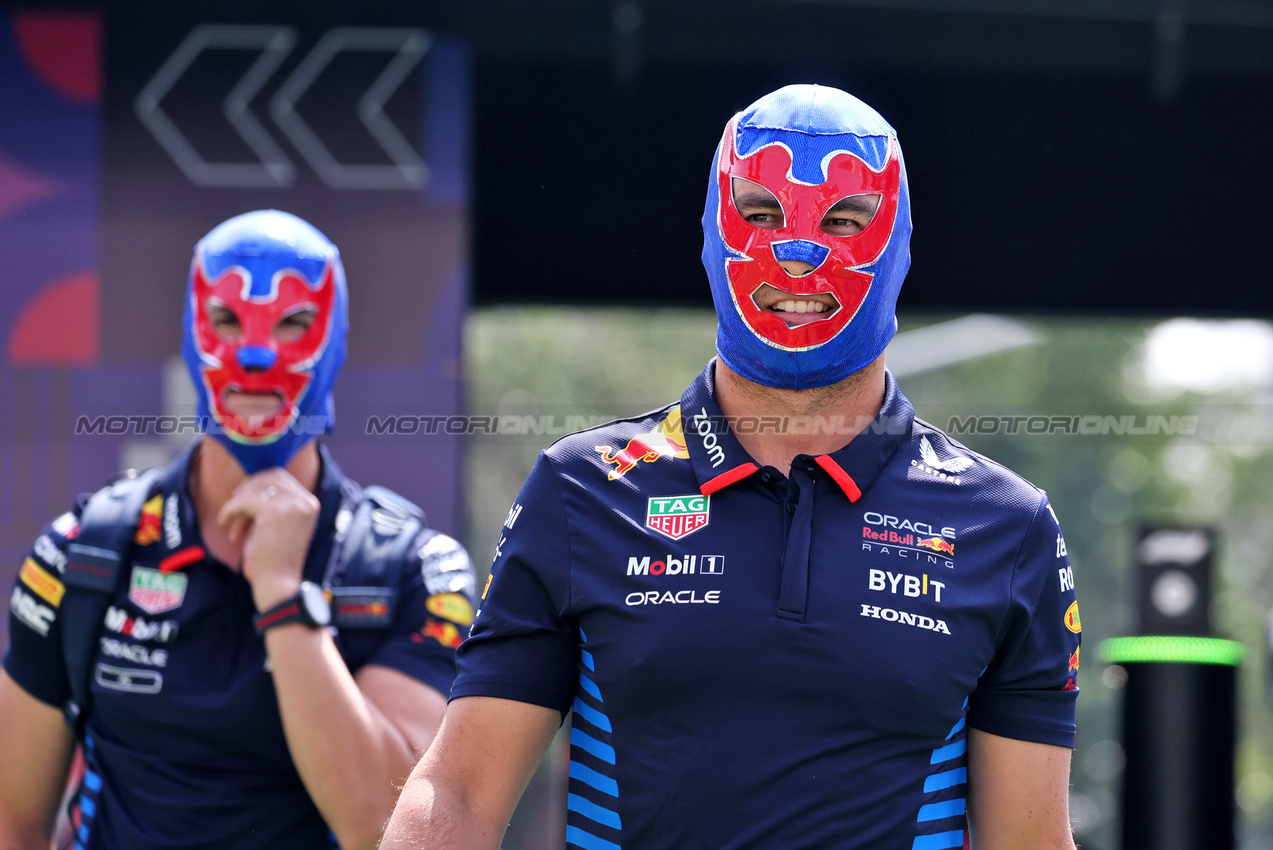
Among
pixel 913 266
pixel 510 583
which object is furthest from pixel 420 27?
pixel 510 583

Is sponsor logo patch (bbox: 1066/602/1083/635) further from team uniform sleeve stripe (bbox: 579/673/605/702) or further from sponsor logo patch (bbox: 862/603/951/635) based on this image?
team uniform sleeve stripe (bbox: 579/673/605/702)

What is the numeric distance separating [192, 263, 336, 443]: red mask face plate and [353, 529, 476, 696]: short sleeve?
545 millimetres

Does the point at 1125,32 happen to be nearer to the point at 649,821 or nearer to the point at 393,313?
the point at 393,313

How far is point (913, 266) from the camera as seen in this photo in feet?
24.1

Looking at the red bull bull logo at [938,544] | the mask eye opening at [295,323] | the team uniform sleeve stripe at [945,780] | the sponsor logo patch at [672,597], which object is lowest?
the team uniform sleeve stripe at [945,780]

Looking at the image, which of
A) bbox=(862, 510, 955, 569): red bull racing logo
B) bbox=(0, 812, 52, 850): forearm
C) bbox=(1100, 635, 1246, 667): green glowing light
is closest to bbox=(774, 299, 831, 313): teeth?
bbox=(862, 510, 955, 569): red bull racing logo

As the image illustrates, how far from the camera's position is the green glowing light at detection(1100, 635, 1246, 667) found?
6.02 m

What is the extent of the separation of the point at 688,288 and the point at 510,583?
5.30 m

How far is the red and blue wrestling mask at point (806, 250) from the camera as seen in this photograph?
233cm

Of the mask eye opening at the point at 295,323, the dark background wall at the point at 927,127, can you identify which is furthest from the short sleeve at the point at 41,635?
the dark background wall at the point at 927,127

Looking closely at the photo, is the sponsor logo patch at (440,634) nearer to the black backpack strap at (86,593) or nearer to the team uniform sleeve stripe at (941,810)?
the black backpack strap at (86,593)

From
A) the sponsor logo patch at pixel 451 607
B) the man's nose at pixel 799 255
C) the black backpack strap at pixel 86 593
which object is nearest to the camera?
→ the man's nose at pixel 799 255

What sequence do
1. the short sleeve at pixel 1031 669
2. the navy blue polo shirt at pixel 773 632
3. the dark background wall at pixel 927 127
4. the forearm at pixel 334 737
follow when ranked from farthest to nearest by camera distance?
the dark background wall at pixel 927 127, the forearm at pixel 334 737, the short sleeve at pixel 1031 669, the navy blue polo shirt at pixel 773 632

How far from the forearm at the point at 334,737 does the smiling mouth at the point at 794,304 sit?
4.20ft
